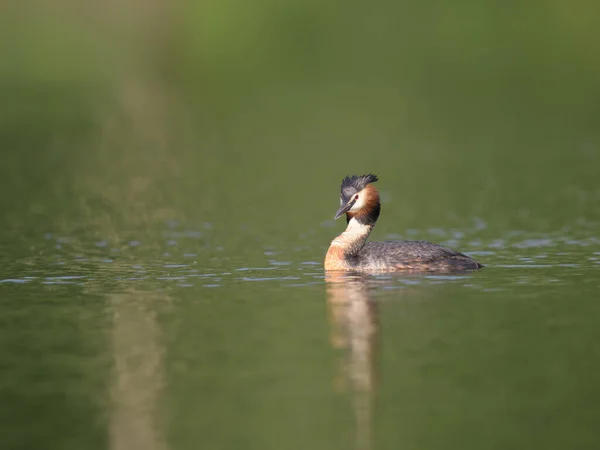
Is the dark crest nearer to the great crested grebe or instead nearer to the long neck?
the great crested grebe

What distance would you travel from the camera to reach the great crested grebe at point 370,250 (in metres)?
22.9

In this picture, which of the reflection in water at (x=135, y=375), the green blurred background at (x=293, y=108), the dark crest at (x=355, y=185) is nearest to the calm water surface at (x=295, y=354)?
the reflection in water at (x=135, y=375)

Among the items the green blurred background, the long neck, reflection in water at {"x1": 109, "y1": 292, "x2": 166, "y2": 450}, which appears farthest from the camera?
the green blurred background

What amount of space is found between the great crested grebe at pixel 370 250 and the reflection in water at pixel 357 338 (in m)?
0.47

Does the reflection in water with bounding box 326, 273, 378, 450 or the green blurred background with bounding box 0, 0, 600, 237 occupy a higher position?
the green blurred background with bounding box 0, 0, 600, 237

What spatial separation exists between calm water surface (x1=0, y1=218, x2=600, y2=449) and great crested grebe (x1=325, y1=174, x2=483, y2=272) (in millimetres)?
515

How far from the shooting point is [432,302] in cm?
1973

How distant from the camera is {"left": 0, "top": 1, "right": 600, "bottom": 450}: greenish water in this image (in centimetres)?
1434

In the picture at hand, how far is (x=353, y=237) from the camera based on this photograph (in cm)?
2398

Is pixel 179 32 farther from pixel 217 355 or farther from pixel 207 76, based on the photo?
pixel 217 355

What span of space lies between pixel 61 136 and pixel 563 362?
3648cm

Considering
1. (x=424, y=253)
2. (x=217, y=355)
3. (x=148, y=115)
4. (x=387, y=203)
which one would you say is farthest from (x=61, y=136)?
(x=217, y=355)

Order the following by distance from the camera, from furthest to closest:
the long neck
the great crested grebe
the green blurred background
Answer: the green blurred background
the long neck
the great crested grebe

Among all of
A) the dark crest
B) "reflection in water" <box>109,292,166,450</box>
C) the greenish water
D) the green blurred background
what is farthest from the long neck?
the green blurred background
